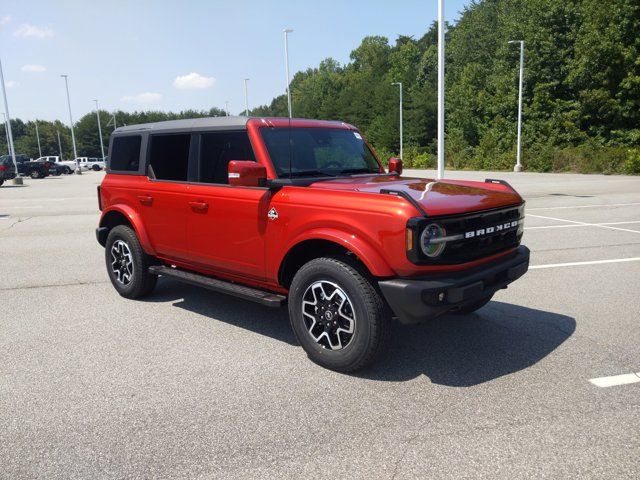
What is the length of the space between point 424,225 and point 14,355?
11.8 ft

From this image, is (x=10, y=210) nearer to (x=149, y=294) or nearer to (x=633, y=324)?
(x=149, y=294)

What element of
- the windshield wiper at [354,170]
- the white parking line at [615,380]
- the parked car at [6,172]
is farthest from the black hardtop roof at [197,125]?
the parked car at [6,172]

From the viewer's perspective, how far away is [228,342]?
4586 mm

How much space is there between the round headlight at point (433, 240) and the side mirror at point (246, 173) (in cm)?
145

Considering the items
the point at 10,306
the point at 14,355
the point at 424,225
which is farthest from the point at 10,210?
the point at 424,225

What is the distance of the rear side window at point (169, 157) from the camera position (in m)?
5.17

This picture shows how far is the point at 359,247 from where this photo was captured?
364cm

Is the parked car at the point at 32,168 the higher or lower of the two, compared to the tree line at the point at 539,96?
lower

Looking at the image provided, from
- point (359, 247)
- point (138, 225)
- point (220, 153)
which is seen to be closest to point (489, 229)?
point (359, 247)

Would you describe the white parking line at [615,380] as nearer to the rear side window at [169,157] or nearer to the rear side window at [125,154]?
the rear side window at [169,157]

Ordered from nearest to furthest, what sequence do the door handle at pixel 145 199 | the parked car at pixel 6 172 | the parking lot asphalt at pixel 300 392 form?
the parking lot asphalt at pixel 300 392 → the door handle at pixel 145 199 → the parked car at pixel 6 172

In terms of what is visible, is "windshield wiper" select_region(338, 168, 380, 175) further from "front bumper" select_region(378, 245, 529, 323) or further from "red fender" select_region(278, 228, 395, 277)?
"front bumper" select_region(378, 245, 529, 323)

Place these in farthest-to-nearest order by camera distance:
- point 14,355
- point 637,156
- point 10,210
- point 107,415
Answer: point 637,156 → point 10,210 → point 14,355 → point 107,415

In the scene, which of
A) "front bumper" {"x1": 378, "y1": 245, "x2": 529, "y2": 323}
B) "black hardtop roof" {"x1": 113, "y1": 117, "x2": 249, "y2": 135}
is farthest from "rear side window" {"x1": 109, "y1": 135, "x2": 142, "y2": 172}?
"front bumper" {"x1": 378, "y1": 245, "x2": 529, "y2": 323}
